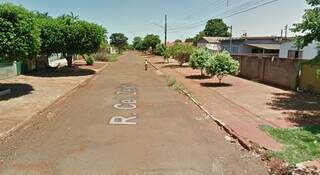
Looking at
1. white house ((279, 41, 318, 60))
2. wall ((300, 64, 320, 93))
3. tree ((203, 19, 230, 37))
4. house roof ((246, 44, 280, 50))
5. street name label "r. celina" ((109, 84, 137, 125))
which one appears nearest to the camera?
street name label "r. celina" ((109, 84, 137, 125))

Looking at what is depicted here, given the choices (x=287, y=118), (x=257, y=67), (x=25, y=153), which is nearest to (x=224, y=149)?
(x=287, y=118)

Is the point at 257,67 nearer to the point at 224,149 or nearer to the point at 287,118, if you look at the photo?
the point at 287,118

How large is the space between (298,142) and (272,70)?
12.8m

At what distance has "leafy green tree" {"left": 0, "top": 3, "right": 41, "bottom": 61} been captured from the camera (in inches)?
492

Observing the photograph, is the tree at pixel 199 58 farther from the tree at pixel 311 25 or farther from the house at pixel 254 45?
the house at pixel 254 45

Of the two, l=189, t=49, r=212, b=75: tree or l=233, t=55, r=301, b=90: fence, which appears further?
l=189, t=49, r=212, b=75: tree

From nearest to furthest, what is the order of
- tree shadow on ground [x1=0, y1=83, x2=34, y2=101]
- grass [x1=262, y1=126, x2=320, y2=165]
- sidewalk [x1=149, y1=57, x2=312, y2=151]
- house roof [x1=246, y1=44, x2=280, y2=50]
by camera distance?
grass [x1=262, y1=126, x2=320, y2=165], sidewalk [x1=149, y1=57, x2=312, y2=151], tree shadow on ground [x1=0, y1=83, x2=34, y2=101], house roof [x1=246, y1=44, x2=280, y2=50]

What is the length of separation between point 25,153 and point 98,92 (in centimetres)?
900

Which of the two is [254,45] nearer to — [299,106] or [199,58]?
[199,58]

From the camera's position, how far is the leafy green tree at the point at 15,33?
1249cm

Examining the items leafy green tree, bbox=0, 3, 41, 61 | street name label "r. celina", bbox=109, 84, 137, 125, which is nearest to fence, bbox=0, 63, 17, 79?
leafy green tree, bbox=0, 3, 41, 61

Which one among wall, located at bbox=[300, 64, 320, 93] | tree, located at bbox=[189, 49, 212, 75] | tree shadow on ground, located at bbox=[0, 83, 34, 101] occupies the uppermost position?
tree, located at bbox=[189, 49, 212, 75]

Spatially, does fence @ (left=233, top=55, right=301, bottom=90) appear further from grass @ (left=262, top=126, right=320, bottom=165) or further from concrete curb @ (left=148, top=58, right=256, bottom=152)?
grass @ (left=262, top=126, right=320, bottom=165)

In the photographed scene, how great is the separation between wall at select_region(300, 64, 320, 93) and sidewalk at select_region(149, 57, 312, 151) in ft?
3.20
